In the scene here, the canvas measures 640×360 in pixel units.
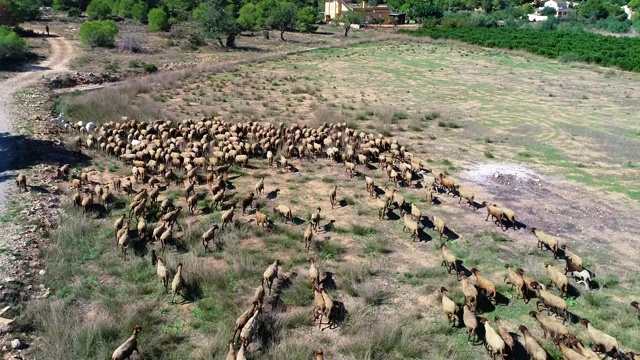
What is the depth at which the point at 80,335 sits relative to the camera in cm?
942

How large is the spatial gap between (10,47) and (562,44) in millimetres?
65619

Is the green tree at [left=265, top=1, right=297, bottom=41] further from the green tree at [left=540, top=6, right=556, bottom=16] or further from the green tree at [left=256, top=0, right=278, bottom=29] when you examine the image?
the green tree at [left=540, top=6, right=556, bottom=16]

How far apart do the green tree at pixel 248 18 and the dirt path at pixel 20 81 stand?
92.6 feet

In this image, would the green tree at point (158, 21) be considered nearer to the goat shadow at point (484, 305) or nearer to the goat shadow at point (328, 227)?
the goat shadow at point (328, 227)

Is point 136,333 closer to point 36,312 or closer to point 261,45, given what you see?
point 36,312

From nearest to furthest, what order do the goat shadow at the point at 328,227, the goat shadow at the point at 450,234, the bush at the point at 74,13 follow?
1. the goat shadow at the point at 450,234
2. the goat shadow at the point at 328,227
3. the bush at the point at 74,13

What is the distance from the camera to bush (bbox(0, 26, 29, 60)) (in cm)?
3831

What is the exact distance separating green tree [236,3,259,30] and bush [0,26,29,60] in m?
38.4

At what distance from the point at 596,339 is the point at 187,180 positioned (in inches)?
541

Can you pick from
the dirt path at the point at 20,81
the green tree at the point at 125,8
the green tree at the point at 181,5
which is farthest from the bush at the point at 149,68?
the green tree at the point at 181,5

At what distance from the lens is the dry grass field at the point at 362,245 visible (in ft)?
32.3

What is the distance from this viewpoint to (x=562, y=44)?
66312mm

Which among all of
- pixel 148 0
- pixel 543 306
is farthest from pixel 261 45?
pixel 543 306

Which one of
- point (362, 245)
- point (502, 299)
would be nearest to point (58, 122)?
point (362, 245)
